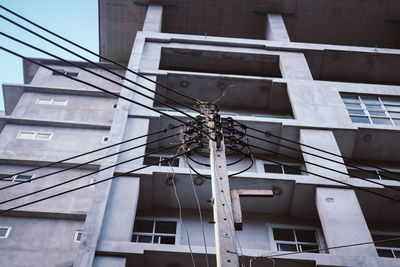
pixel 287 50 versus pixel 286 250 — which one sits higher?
pixel 287 50

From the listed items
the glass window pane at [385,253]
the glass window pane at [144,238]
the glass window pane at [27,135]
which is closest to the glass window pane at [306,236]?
the glass window pane at [385,253]

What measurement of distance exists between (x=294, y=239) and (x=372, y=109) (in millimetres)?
6763

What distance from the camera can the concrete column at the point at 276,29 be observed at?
19853 millimetres

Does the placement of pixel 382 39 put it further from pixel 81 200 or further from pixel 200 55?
pixel 81 200

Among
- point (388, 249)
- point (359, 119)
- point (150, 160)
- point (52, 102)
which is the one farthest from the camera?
point (52, 102)

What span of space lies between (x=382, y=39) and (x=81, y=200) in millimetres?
22104

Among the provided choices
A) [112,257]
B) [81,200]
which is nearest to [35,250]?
[81,200]

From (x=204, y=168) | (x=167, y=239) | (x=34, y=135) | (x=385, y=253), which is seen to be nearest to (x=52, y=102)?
(x=34, y=135)

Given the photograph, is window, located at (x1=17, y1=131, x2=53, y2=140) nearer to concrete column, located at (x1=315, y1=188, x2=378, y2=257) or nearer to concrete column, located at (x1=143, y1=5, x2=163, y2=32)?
concrete column, located at (x1=143, y1=5, x2=163, y2=32)

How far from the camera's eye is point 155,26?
66.7 feet

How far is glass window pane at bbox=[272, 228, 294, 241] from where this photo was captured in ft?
36.8

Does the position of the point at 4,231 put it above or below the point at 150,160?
below

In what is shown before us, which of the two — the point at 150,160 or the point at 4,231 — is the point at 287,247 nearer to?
the point at 150,160

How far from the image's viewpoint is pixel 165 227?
11234 millimetres
